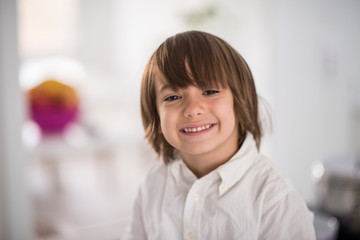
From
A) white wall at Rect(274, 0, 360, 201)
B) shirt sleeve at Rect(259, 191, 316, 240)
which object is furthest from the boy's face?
white wall at Rect(274, 0, 360, 201)

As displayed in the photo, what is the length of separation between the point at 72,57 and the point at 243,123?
11.4 ft

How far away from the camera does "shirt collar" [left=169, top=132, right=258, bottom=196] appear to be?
2.45 feet

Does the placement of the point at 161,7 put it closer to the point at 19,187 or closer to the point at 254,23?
the point at 254,23

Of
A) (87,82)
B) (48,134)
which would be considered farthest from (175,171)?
(87,82)

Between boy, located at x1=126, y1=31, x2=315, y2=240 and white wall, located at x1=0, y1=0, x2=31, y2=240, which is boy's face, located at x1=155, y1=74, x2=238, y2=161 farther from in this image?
white wall, located at x1=0, y1=0, x2=31, y2=240

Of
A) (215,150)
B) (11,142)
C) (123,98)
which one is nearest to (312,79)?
(215,150)

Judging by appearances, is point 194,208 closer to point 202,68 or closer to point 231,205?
point 231,205

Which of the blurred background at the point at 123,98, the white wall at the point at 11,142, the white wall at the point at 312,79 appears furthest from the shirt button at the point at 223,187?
the white wall at the point at 312,79

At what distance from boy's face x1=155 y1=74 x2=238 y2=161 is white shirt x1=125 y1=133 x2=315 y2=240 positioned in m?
0.07

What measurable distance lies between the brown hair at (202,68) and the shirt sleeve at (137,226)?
0.27 metres

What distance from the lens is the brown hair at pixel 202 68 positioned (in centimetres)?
72

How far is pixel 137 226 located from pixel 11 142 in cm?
81

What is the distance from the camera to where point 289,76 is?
78.5 inches

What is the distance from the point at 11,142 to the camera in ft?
4.68
